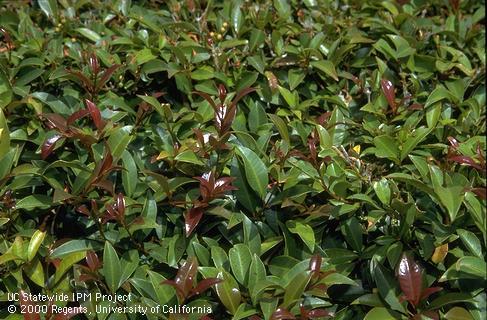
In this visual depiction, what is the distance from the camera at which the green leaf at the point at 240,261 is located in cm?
198

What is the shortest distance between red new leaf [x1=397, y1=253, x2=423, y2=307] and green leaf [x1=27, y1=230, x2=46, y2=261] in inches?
41.8

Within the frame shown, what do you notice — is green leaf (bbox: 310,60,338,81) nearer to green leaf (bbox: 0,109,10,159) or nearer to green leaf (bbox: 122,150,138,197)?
green leaf (bbox: 122,150,138,197)

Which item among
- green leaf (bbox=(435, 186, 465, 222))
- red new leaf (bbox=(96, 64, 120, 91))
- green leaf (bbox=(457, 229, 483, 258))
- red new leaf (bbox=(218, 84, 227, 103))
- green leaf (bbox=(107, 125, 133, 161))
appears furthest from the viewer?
red new leaf (bbox=(96, 64, 120, 91))

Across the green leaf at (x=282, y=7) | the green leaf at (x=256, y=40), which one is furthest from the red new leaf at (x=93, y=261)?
the green leaf at (x=282, y=7)

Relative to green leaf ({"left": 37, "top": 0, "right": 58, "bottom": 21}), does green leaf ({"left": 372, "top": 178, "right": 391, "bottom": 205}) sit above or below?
below

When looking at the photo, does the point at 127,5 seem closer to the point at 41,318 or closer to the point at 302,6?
the point at 302,6

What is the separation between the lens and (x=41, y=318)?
77.4 inches

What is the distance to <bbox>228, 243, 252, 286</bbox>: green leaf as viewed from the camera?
6.48 ft

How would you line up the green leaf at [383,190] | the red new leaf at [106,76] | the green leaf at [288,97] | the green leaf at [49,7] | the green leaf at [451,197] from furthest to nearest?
the green leaf at [49,7] < the green leaf at [288,97] < the red new leaf at [106,76] < the green leaf at [383,190] < the green leaf at [451,197]

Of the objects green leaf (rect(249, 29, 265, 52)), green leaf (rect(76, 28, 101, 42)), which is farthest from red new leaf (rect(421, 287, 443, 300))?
green leaf (rect(76, 28, 101, 42))

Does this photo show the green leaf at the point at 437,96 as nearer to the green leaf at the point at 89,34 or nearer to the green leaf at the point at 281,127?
the green leaf at the point at 281,127

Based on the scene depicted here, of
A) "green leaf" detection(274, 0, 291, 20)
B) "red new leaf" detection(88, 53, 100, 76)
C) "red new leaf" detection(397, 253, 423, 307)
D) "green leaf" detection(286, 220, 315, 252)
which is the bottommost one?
"red new leaf" detection(397, 253, 423, 307)

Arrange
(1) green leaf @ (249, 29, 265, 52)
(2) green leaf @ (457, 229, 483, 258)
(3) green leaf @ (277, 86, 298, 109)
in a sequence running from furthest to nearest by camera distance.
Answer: (1) green leaf @ (249, 29, 265, 52), (3) green leaf @ (277, 86, 298, 109), (2) green leaf @ (457, 229, 483, 258)

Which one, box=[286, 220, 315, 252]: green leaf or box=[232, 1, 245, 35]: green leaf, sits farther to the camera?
box=[232, 1, 245, 35]: green leaf
